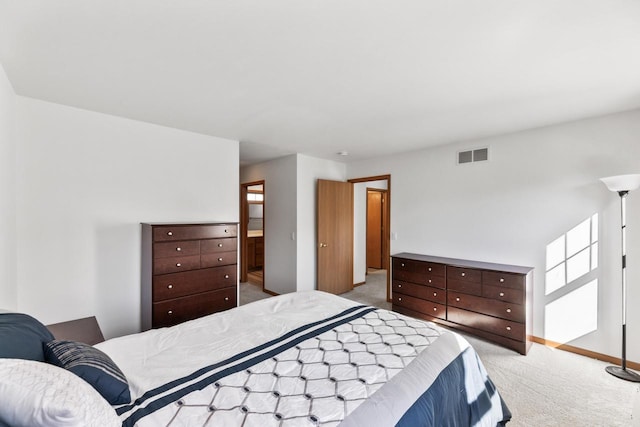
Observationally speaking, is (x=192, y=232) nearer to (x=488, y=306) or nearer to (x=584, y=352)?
(x=488, y=306)

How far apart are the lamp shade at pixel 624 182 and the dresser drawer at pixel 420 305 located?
2.05 metres

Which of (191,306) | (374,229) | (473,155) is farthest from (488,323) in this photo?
(374,229)

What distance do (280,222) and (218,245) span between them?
1.80 m

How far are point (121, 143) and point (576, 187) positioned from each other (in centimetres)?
488

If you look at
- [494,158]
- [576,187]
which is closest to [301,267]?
[494,158]

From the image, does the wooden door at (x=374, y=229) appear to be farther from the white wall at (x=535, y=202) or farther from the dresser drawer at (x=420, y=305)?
the dresser drawer at (x=420, y=305)

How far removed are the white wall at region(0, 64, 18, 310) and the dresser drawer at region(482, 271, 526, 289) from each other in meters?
4.30

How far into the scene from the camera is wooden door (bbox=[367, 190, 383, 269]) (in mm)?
7250

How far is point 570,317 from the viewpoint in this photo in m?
2.98

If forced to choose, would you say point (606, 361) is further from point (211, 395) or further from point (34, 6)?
point (34, 6)

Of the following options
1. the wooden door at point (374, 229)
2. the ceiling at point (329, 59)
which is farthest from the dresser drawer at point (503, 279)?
the wooden door at point (374, 229)

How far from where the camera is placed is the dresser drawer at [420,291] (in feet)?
11.6

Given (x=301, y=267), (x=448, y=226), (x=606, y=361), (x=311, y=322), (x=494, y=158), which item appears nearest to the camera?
(x=311, y=322)

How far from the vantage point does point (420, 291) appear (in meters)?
3.73
